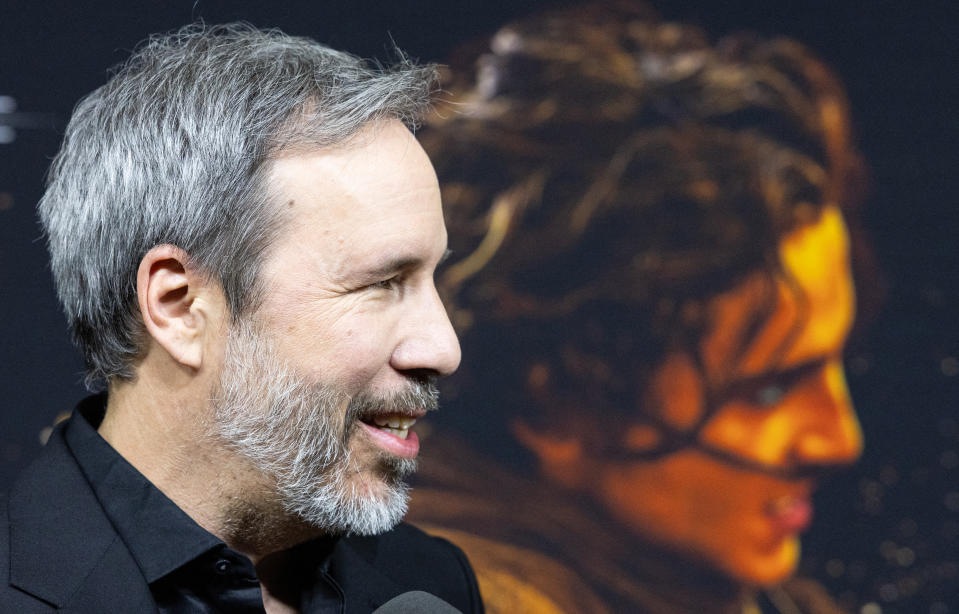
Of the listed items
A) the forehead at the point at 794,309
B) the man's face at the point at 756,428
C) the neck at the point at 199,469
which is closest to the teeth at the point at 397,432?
the neck at the point at 199,469

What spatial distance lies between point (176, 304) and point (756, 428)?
1.31 meters

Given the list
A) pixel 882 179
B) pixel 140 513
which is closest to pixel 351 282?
pixel 140 513

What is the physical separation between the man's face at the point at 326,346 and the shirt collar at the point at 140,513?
0.10 metres

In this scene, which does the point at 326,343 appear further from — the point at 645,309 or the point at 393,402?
the point at 645,309

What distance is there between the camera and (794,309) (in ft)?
6.44

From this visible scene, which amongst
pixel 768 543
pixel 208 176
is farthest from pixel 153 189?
pixel 768 543

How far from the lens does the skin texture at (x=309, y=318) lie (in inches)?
39.9

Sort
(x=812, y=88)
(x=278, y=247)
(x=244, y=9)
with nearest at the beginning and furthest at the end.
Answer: (x=278, y=247), (x=244, y=9), (x=812, y=88)

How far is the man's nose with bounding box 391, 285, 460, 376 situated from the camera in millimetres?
1027

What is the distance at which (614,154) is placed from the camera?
1.93 m

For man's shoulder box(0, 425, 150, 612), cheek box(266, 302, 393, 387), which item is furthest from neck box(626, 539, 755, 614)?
man's shoulder box(0, 425, 150, 612)

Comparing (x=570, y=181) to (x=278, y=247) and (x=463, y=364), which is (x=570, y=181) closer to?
(x=463, y=364)

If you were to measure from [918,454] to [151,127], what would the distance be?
1.63m

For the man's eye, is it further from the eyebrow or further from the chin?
the chin
